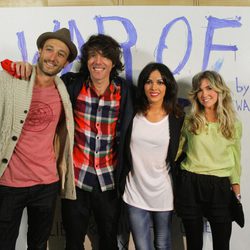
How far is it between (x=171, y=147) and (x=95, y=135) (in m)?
0.31

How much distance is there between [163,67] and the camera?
119cm

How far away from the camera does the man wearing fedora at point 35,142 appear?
1051mm

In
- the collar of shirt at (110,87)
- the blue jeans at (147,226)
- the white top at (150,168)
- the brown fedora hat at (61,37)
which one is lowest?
the blue jeans at (147,226)

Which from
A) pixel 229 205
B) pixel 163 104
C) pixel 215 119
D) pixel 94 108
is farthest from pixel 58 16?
pixel 229 205

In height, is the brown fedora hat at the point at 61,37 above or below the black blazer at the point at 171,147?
above

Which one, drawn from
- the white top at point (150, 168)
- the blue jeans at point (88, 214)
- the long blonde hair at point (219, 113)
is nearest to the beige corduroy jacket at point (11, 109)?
the blue jeans at point (88, 214)

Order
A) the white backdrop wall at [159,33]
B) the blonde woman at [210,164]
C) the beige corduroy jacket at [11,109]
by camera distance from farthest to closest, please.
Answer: the white backdrop wall at [159,33] < the blonde woman at [210,164] < the beige corduroy jacket at [11,109]

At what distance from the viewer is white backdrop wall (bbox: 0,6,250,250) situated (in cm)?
137

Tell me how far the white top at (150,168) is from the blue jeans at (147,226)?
0.10ft

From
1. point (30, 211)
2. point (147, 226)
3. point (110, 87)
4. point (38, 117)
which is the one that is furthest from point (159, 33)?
point (30, 211)

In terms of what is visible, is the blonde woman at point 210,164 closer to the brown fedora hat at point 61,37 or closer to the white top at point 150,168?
the white top at point 150,168

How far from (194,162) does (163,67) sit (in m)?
0.42

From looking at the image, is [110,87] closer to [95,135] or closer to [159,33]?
[95,135]

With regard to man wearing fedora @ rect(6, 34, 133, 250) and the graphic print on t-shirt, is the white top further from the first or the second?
the graphic print on t-shirt
